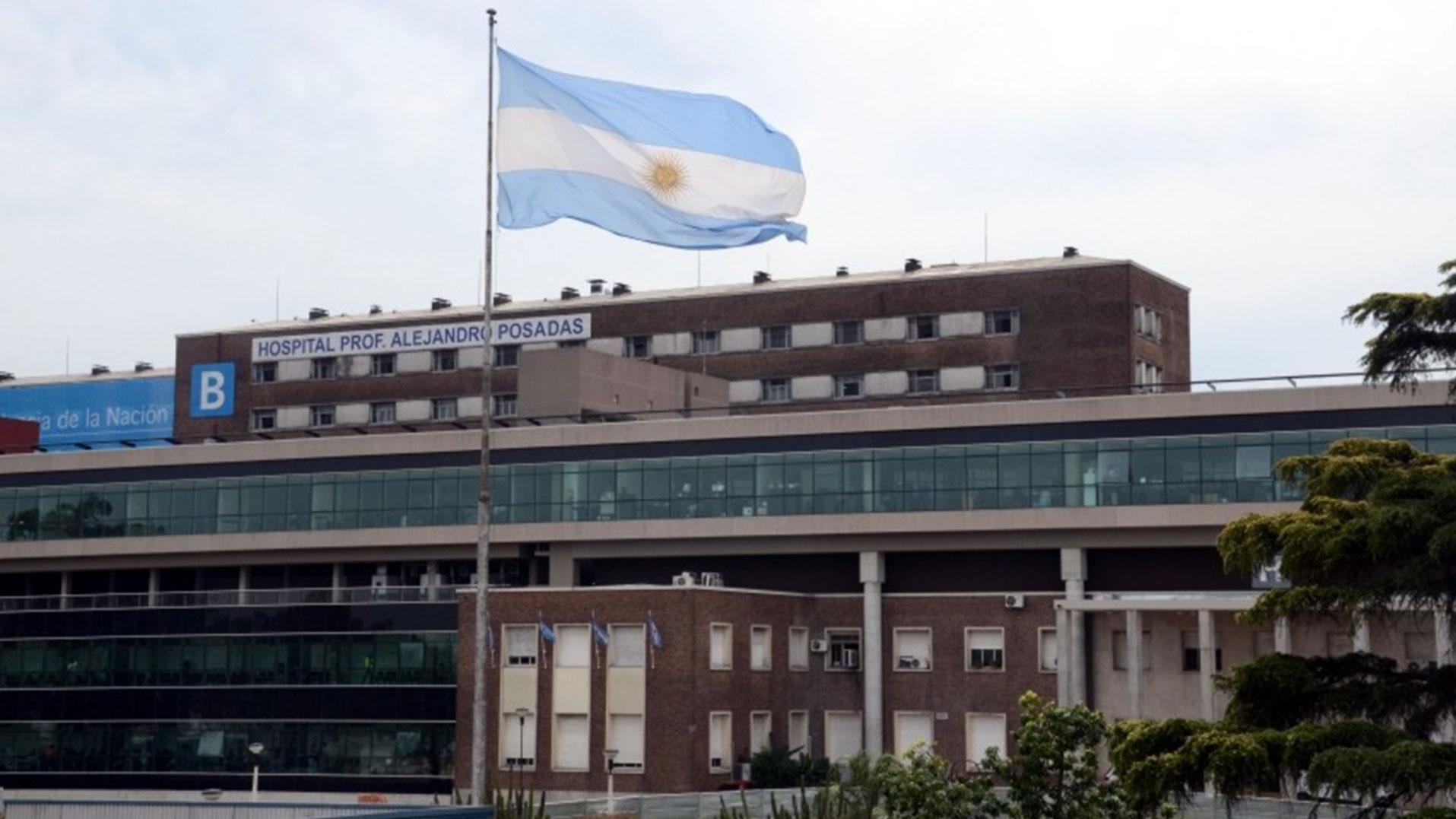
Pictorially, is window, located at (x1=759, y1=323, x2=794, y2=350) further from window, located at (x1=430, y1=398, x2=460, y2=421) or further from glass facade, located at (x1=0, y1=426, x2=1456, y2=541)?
glass facade, located at (x1=0, y1=426, x2=1456, y2=541)

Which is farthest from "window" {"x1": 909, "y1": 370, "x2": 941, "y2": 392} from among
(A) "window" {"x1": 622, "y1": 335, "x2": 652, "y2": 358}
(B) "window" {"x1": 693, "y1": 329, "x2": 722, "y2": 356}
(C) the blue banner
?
(C) the blue banner

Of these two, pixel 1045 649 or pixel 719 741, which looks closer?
pixel 719 741

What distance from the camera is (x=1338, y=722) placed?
2725cm

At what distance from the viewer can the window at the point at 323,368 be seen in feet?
352

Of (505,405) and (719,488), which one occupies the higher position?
(505,405)

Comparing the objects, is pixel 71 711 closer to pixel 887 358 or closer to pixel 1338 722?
pixel 887 358

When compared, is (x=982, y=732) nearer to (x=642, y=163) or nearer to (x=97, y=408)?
(x=642, y=163)

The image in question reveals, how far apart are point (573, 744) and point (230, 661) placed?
1517cm

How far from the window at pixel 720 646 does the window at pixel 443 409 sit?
34.2 meters

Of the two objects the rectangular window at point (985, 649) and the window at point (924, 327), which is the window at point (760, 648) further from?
the window at point (924, 327)

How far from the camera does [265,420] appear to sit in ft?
356

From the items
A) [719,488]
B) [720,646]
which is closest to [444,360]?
[719,488]

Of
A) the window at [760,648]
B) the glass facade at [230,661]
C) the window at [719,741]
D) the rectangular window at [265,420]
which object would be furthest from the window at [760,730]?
the rectangular window at [265,420]

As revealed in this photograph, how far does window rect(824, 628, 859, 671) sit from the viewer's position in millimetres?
75312
